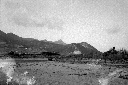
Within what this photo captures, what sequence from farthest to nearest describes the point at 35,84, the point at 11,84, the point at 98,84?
1. the point at 98,84
2. the point at 35,84
3. the point at 11,84

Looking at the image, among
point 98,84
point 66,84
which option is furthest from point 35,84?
point 98,84

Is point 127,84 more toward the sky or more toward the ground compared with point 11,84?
more toward the ground

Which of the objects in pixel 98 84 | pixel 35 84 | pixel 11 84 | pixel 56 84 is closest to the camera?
pixel 11 84

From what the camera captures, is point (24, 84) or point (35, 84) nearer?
point (24, 84)

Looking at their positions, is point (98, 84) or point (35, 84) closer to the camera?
point (35, 84)

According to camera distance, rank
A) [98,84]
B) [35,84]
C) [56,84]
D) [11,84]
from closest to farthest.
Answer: [11,84] → [35,84] → [56,84] → [98,84]

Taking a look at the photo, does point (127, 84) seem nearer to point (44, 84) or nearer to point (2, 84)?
point (44, 84)

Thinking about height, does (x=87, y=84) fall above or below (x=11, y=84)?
below

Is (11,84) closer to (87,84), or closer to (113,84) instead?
(87,84)

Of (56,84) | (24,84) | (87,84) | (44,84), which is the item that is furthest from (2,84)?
(87,84)
